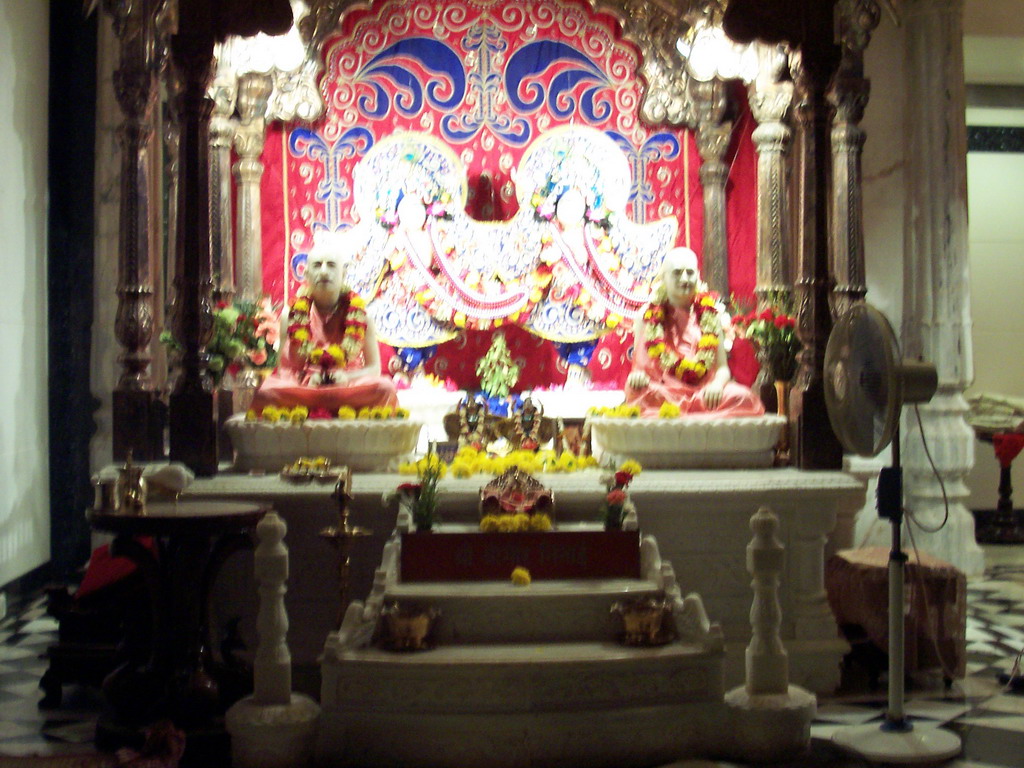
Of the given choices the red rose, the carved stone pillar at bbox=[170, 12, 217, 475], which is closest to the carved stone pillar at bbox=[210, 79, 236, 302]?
the carved stone pillar at bbox=[170, 12, 217, 475]

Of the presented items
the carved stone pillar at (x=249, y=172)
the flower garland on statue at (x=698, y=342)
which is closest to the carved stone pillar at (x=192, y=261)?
the carved stone pillar at (x=249, y=172)

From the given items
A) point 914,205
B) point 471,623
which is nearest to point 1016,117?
point 914,205

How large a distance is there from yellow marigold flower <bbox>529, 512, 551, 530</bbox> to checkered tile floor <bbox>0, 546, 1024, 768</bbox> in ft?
4.19

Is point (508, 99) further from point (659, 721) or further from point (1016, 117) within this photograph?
point (659, 721)

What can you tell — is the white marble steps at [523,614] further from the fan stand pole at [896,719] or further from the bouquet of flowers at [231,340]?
the bouquet of flowers at [231,340]

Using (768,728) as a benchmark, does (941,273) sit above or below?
above

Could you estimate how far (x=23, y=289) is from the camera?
730 centimetres

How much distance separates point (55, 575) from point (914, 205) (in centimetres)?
636

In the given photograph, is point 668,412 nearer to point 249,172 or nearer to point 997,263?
point 249,172

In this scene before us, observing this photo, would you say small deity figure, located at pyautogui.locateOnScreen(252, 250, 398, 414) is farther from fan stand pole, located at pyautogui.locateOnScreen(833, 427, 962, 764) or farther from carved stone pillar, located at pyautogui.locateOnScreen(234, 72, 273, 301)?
fan stand pole, located at pyautogui.locateOnScreen(833, 427, 962, 764)

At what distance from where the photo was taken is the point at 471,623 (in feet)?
15.3

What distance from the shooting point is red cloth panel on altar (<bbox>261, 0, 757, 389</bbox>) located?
28.5 feet

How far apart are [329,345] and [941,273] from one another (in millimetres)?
4133

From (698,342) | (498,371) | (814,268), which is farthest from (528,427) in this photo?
(814,268)
